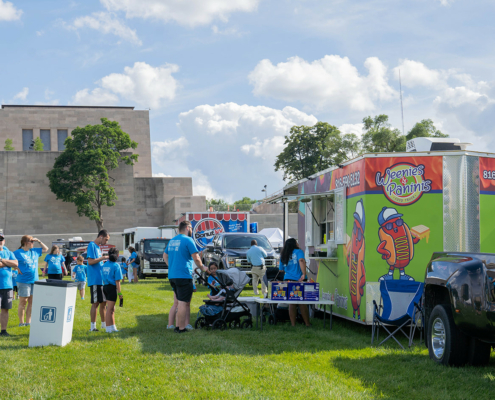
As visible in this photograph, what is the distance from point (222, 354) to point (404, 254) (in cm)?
353

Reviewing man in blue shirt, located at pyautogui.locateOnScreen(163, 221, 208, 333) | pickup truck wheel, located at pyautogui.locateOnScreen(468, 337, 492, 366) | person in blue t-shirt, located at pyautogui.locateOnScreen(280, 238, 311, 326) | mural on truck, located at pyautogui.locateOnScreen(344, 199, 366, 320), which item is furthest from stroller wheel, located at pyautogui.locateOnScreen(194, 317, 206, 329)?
pickup truck wheel, located at pyautogui.locateOnScreen(468, 337, 492, 366)

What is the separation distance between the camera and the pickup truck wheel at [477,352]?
272 inches

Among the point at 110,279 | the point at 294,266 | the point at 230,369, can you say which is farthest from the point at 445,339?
the point at 110,279

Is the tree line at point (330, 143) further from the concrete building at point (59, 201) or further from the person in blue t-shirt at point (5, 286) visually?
the person in blue t-shirt at point (5, 286)

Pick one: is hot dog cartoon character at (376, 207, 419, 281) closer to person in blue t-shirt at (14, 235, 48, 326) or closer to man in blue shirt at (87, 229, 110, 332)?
man in blue shirt at (87, 229, 110, 332)

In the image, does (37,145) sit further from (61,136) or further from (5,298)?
(5,298)

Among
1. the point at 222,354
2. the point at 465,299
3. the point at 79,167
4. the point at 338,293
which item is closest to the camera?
the point at 465,299

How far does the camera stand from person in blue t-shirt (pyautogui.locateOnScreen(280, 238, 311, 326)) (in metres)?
10.8

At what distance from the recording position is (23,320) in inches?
461

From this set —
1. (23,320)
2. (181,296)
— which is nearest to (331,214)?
(181,296)

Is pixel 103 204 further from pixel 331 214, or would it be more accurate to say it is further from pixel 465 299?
pixel 465 299

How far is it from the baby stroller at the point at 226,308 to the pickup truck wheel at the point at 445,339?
3996 millimetres

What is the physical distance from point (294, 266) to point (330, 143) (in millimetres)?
47122

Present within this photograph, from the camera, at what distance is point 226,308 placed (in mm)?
10523
